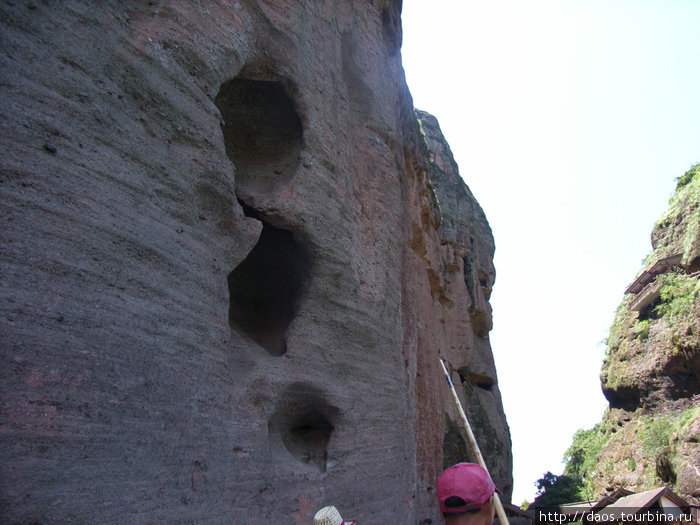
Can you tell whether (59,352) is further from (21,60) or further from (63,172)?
(21,60)

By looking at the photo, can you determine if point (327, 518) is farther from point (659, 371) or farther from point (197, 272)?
point (659, 371)

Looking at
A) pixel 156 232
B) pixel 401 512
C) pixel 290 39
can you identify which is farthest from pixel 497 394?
pixel 156 232

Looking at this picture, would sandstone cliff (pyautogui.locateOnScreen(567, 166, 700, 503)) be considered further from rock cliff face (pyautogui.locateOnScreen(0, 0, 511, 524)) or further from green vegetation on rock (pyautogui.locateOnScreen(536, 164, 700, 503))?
rock cliff face (pyautogui.locateOnScreen(0, 0, 511, 524))

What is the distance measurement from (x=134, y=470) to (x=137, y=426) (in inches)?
7.6

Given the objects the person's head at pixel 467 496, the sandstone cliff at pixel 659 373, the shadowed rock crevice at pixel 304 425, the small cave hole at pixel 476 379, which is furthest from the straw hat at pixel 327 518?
the sandstone cliff at pixel 659 373

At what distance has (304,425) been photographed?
175 inches

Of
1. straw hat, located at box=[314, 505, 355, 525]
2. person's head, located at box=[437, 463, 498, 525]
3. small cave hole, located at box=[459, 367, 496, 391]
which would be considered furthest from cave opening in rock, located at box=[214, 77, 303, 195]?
small cave hole, located at box=[459, 367, 496, 391]

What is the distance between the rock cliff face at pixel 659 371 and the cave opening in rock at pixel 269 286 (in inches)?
457

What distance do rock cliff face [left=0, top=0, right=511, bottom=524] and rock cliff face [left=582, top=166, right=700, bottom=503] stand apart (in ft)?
36.6

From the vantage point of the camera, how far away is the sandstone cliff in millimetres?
13914

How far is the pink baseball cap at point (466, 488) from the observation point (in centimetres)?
180

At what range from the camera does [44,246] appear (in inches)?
97.2

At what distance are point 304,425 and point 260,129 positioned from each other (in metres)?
2.48

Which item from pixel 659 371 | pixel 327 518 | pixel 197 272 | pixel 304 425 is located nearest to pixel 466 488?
pixel 327 518
